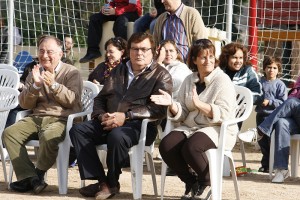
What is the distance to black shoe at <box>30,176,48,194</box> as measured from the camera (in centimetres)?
739

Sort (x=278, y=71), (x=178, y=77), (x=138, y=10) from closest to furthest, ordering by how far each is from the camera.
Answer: (x=178, y=77) → (x=278, y=71) → (x=138, y=10)

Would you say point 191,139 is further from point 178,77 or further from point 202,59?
point 178,77

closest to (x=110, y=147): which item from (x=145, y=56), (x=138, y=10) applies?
(x=145, y=56)

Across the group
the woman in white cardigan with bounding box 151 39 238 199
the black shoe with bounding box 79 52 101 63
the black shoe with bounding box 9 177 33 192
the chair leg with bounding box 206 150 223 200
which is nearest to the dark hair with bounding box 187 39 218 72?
the woman in white cardigan with bounding box 151 39 238 199

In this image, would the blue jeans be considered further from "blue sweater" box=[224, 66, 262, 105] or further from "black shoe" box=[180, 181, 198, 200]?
"black shoe" box=[180, 181, 198, 200]

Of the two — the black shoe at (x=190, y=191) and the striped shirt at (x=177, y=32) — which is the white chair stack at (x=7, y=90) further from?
the black shoe at (x=190, y=191)

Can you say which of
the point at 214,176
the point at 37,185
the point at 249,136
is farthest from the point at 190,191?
the point at 249,136

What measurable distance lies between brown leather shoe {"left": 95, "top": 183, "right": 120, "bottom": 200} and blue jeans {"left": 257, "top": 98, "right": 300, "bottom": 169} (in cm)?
188

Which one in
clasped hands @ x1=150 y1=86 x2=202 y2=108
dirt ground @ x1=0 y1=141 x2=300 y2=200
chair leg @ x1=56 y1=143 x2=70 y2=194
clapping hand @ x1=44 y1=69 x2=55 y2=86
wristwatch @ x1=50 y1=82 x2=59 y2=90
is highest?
clapping hand @ x1=44 y1=69 x2=55 y2=86

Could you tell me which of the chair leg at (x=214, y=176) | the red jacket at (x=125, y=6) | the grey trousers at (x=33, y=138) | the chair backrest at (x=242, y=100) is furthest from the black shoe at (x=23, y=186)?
the red jacket at (x=125, y=6)

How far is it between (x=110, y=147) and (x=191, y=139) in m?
0.66

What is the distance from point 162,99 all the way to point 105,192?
0.88 m

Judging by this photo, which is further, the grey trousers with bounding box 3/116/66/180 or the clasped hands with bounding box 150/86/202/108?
the grey trousers with bounding box 3/116/66/180

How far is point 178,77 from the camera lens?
841cm
